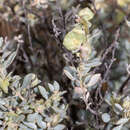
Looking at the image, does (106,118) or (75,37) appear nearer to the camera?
(75,37)

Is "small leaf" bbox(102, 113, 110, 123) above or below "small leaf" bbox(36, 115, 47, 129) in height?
below

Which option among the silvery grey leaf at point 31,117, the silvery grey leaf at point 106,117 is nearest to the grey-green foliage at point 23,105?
the silvery grey leaf at point 31,117

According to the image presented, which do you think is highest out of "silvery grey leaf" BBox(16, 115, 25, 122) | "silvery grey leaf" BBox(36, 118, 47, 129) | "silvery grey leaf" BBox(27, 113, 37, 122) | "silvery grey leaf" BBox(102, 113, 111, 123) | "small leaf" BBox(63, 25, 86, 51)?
"small leaf" BBox(63, 25, 86, 51)

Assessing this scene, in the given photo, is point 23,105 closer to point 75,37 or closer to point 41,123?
point 41,123

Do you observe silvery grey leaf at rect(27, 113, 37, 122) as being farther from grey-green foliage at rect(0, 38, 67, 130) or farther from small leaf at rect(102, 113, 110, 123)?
small leaf at rect(102, 113, 110, 123)

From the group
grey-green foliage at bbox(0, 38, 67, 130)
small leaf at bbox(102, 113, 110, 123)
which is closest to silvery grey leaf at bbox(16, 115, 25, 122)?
grey-green foliage at bbox(0, 38, 67, 130)

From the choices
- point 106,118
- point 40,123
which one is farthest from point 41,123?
point 106,118

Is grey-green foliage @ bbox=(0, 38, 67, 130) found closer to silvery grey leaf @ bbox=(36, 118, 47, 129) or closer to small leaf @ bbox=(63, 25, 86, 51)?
silvery grey leaf @ bbox=(36, 118, 47, 129)

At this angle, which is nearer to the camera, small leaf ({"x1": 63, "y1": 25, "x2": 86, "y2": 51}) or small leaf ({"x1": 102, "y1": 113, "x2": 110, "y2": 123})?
small leaf ({"x1": 63, "y1": 25, "x2": 86, "y2": 51})

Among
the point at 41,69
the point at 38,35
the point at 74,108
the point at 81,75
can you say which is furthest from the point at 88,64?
the point at 38,35

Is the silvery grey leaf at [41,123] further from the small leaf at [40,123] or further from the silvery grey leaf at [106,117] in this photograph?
the silvery grey leaf at [106,117]
